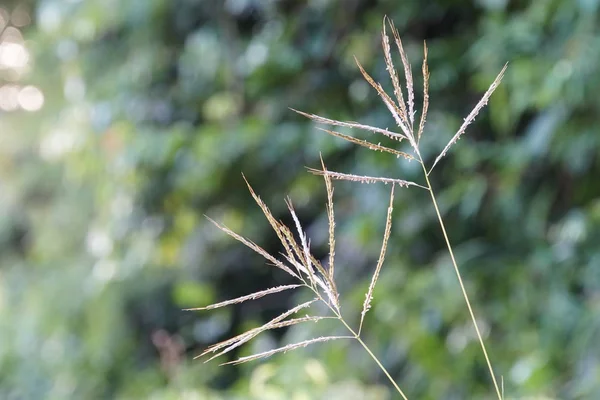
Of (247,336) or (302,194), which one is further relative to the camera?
(302,194)

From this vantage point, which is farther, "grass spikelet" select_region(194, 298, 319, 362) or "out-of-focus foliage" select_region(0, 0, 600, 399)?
"out-of-focus foliage" select_region(0, 0, 600, 399)

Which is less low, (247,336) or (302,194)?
(247,336)

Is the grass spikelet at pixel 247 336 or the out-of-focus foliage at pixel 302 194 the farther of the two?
the out-of-focus foliage at pixel 302 194

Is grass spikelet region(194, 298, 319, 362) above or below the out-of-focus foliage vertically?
above

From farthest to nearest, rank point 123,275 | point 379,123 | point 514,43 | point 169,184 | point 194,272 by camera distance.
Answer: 1. point 194,272
2. point 123,275
3. point 169,184
4. point 379,123
5. point 514,43

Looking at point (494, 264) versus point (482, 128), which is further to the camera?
point (482, 128)

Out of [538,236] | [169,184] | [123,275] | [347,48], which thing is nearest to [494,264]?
[538,236]

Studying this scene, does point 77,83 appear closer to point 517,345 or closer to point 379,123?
point 379,123

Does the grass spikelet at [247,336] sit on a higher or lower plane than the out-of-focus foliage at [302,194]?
higher
